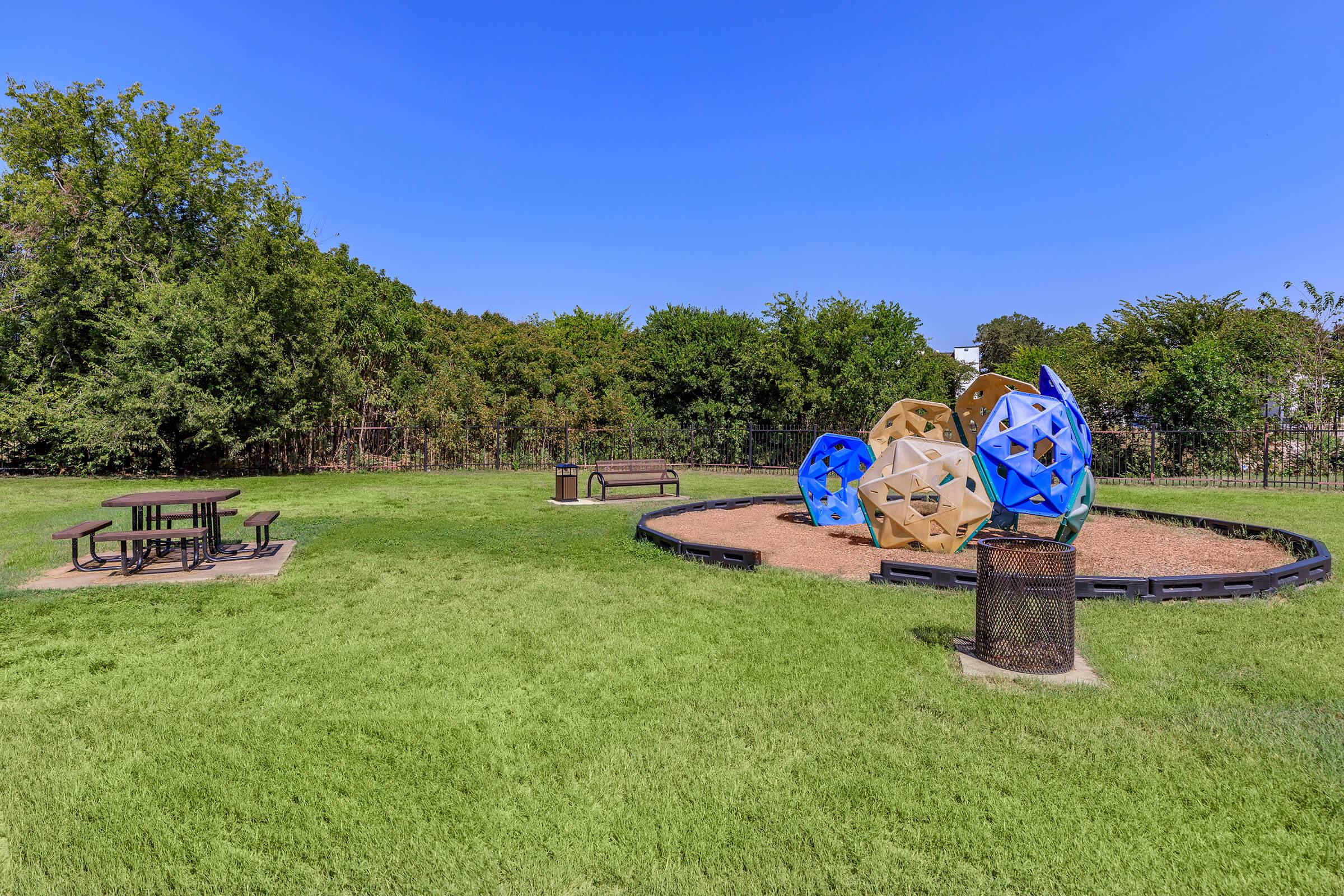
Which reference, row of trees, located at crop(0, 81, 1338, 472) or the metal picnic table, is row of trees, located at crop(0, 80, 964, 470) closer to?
row of trees, located at crop(0, 81, 1338, 472)

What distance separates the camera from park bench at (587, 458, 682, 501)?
1553cm

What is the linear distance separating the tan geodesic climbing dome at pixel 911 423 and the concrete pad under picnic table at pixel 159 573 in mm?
8463

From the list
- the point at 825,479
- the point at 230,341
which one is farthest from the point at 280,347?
the point at 825,479

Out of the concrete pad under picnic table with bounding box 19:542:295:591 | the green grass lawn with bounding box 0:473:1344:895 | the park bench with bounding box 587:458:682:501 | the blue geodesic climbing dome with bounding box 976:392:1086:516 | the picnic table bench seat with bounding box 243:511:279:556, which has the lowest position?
the green grass lawn with bounding box 0:473:1344:895

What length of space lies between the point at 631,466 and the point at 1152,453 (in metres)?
15.7

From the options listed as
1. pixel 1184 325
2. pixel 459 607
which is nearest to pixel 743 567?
pixel 459 607

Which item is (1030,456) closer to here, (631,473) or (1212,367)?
(631,473)

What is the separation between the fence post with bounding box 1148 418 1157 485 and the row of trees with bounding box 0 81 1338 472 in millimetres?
499

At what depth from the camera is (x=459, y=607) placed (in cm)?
656

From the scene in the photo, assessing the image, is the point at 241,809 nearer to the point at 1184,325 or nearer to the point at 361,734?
the point at 361,734

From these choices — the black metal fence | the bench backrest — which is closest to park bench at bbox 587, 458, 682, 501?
the bench backrest

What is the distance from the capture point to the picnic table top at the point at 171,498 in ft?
26.0

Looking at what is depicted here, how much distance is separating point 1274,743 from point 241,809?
16.9ft

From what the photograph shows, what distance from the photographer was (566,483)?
15422 millimetres
